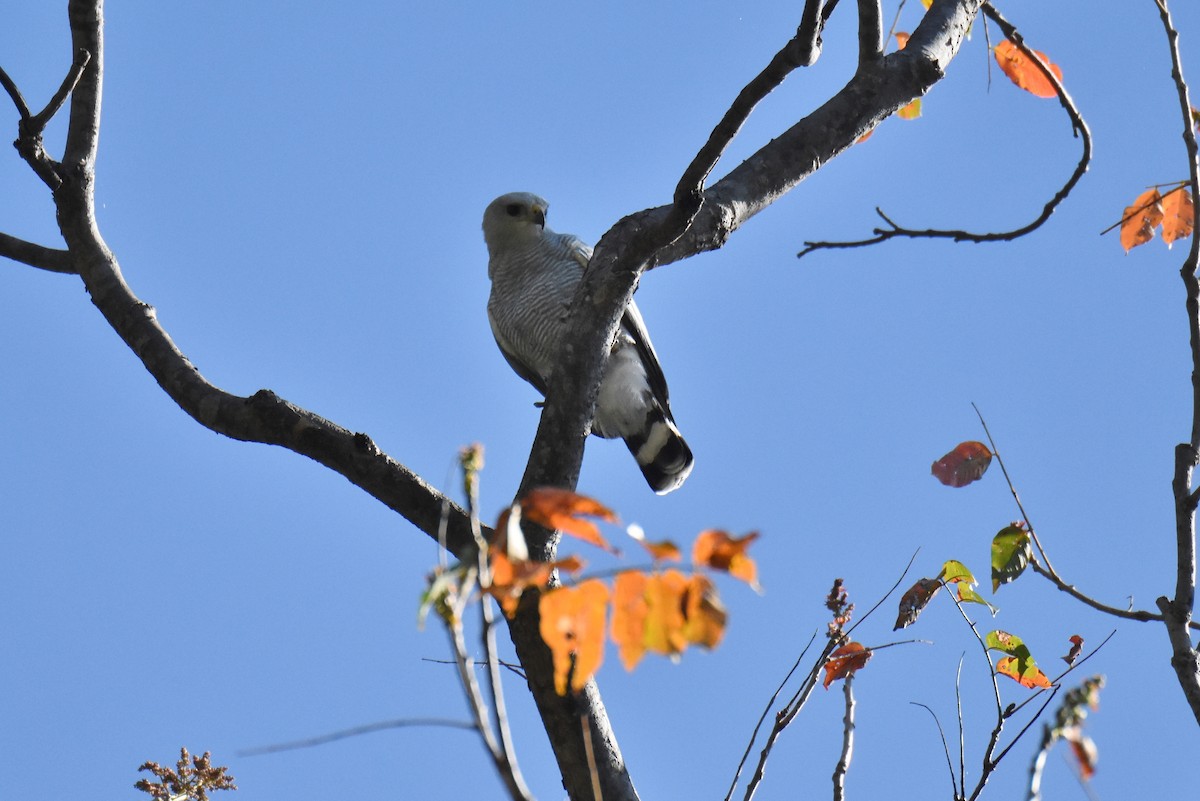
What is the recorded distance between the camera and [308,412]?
8.77 ft

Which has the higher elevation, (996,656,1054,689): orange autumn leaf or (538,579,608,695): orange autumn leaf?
(996,656,1054,689): orange autumn leaf

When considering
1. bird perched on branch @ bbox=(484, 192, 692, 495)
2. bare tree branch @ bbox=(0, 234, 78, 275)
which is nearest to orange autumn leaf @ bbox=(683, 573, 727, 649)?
bare tree branch @ bbox=(0, 234, 78, 275)

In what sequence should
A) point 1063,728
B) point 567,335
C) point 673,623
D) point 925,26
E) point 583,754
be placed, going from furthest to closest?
point 925,26
point 567,335
point 583,754
point 673,623
point 1063,728

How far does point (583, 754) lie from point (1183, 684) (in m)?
1.12

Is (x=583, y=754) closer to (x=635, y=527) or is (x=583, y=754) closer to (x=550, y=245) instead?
(x=635, y=527)

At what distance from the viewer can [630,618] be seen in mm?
1538

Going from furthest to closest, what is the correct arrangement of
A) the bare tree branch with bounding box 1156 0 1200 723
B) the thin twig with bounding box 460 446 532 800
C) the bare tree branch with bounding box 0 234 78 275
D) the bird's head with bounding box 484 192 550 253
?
1. the bird's head with bounding box 484 192 550 253
2. the bare tree branch with bounding box 0 234 78 275
3. the bare tree branch with bounding box 1156 0 1200 723
4. the thin twig with bounding box 460 446 532 800

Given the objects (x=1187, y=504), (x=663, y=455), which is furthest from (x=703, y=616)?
(x=663, y=455)

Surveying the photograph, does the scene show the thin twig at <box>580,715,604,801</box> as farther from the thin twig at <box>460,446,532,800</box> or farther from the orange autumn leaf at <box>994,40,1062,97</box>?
the orange autumn leaf at <box>994,40,1062,97</box>

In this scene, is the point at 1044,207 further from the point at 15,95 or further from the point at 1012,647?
the point at 15,95

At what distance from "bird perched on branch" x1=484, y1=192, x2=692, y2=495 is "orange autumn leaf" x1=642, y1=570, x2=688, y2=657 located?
3.29 m

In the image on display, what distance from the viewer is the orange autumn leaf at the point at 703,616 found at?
1.50m

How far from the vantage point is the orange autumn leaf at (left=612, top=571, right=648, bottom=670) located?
1519mm

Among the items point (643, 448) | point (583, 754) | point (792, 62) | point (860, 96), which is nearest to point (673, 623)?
point (583, 754)
